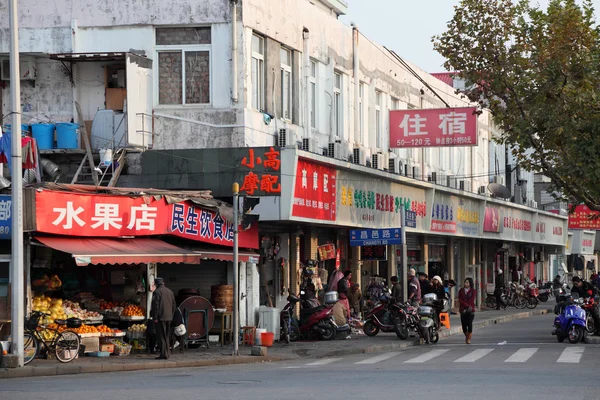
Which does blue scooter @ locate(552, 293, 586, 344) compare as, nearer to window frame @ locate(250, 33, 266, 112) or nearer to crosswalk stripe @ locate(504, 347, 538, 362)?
crosswalk stripe @ locate(504, 347, 538, 362)

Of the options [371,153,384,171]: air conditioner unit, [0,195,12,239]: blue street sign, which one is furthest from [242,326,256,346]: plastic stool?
[371,153,384,171]: air conditioner unit

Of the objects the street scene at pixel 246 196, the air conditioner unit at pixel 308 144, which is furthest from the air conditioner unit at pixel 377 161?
the air conditioner unit at pixel 308 144

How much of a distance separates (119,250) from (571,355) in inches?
377

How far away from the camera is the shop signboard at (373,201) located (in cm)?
3291

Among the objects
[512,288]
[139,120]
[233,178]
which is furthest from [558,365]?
[512,288]

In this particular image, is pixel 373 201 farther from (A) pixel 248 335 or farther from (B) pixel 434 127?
(A) pixel 248 335

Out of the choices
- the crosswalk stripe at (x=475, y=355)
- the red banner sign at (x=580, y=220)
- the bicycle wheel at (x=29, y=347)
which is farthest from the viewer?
the red banner sign at (x=580, y=220)

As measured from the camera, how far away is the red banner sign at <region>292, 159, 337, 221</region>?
93.6ft

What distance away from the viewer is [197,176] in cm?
2748

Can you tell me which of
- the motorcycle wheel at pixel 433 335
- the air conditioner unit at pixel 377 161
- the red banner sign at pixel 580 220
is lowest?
the motorcycle wheel at pixel 433 335

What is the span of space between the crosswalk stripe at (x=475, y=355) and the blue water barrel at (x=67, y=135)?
35.4 feet

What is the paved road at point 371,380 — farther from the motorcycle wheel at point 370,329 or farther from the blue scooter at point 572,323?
the motorcycle wheel at point 370,329

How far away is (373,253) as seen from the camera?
38.2m

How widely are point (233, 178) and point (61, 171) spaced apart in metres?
4.35
